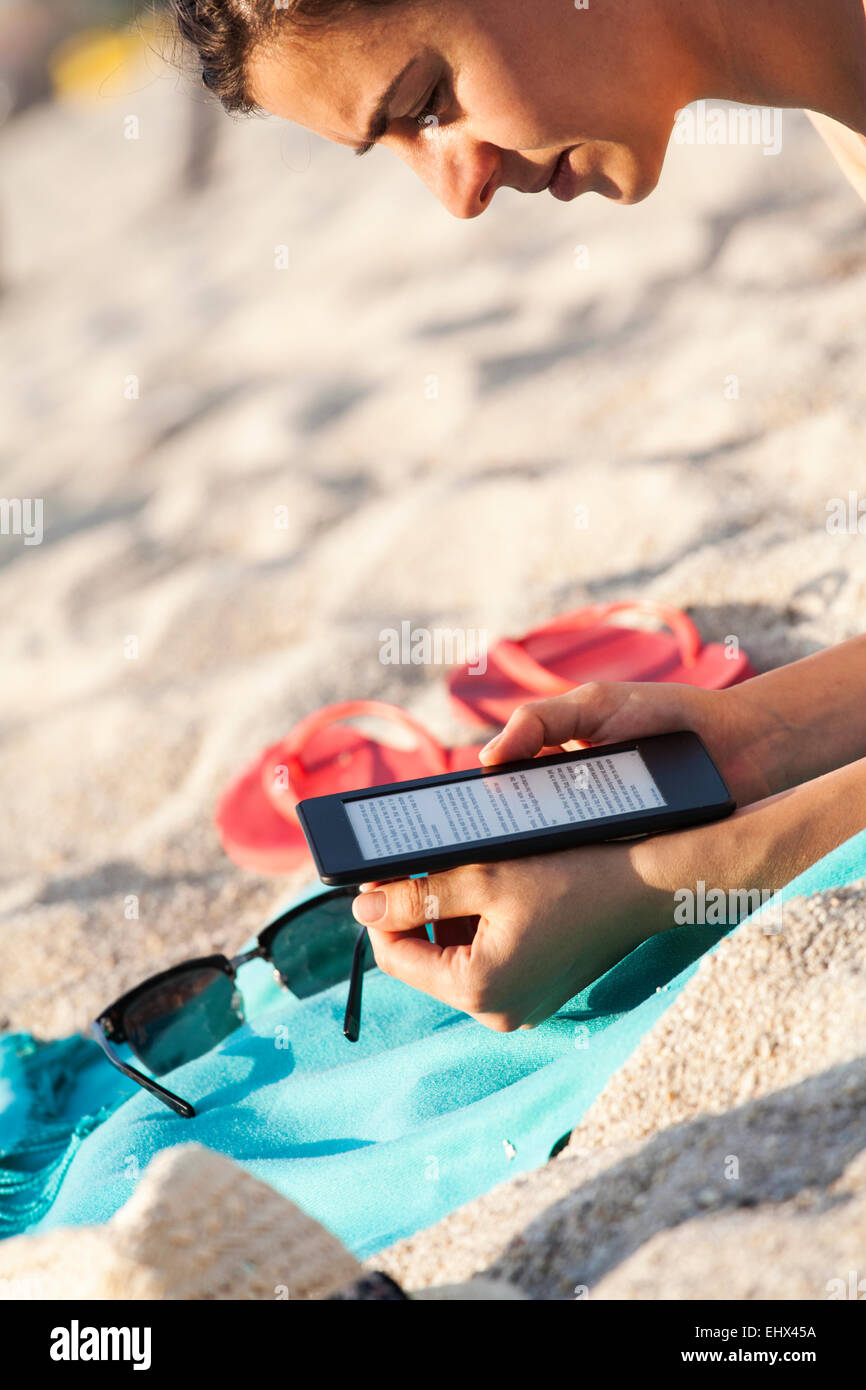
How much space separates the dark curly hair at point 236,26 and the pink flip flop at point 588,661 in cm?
102

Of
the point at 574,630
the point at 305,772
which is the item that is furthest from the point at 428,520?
the point at 305,772

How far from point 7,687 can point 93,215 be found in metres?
3.36

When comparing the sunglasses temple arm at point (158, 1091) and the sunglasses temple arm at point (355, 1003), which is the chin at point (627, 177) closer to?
the sunglasses temple arm at point (355, 1003)

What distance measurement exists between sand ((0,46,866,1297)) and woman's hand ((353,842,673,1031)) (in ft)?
0.55

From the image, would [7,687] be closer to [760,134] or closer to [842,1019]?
[842,1019]

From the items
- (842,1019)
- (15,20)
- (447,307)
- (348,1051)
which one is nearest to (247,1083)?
(348,1051)

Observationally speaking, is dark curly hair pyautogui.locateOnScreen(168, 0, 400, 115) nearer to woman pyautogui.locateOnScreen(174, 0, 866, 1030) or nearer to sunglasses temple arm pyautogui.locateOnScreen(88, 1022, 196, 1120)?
woman pyautogui.locateOnScreen(174, 0, 866, 1030)

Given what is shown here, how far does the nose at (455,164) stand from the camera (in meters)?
1.33

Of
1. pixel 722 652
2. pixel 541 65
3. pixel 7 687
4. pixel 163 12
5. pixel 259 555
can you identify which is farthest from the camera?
pixel 259 555

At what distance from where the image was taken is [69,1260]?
31.5 inches

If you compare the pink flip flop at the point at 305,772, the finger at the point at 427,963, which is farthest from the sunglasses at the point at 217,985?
the pink flip flop at the point at 305,772

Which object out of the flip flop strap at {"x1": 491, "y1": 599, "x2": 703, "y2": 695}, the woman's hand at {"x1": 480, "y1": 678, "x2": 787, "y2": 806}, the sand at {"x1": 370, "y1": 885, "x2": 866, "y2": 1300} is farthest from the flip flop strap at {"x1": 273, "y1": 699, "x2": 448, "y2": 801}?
the sand at {"x1": 370, "y1": 885, "x2": 866, "y2": 1300}

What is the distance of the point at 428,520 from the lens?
108 inches

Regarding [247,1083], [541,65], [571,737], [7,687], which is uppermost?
[541,65]
